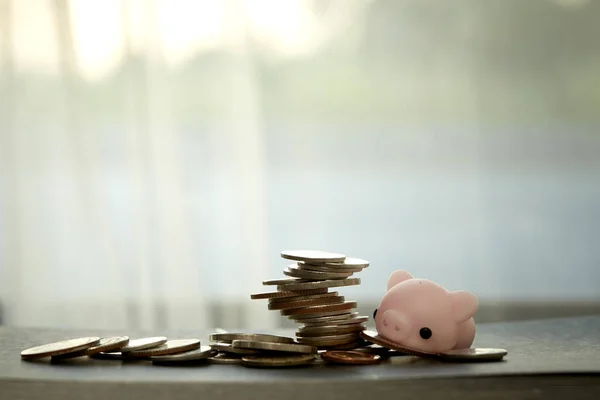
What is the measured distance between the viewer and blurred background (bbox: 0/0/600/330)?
2383 millimetres

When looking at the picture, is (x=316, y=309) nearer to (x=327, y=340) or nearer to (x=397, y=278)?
(x=327, y=340)

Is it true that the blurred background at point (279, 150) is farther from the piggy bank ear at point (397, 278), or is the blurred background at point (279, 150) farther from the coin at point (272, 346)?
A: the coin at point (272, 346)

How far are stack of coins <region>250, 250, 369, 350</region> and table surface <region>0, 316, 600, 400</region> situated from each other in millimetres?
97

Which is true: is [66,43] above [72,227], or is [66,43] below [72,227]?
above

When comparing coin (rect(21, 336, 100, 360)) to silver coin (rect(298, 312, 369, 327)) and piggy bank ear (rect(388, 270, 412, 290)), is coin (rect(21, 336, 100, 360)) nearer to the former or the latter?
silver coin (rect(298, 312, 369, 327))

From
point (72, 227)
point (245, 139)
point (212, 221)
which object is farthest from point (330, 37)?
point (72, 227)

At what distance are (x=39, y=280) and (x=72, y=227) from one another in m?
0.18

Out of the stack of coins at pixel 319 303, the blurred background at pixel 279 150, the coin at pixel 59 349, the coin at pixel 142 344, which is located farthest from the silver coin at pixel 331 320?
the blurred background at pixel 279 150

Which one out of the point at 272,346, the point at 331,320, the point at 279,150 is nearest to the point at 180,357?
the point at 272,346

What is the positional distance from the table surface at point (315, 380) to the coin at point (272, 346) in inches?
1.2

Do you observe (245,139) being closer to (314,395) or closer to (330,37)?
(330,37)

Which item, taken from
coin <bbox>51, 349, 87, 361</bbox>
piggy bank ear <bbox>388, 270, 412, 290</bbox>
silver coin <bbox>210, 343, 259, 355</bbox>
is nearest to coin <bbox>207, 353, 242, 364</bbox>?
silver coin <bbox>210, 343, 259, 355</bbox>

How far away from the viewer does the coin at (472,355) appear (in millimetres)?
1353

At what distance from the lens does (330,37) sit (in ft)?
7.90
